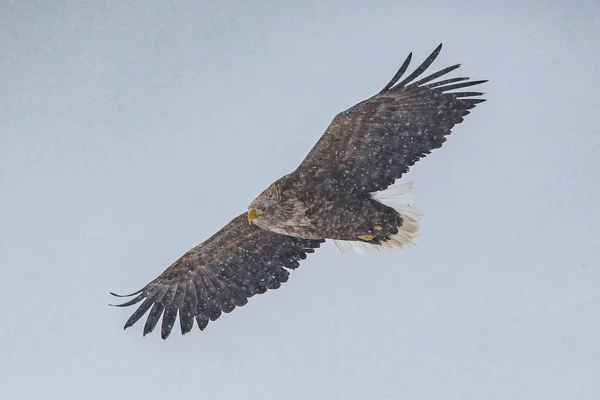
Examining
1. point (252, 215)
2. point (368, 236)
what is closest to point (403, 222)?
point (368, 236)

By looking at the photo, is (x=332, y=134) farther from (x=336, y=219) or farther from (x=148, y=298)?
(x=148, y=298)

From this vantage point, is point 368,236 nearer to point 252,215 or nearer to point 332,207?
point 332,207

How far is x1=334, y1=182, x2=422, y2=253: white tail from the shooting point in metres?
7.42

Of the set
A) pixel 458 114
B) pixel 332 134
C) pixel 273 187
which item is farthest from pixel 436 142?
pixel 273 187

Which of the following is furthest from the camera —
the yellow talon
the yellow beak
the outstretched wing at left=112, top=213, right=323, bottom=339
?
the outstretched wing at left=112, top=213, right=323, bottom=339

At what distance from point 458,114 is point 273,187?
4.40 feet

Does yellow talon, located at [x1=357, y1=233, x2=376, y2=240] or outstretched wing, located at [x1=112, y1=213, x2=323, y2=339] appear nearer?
yellow talon, located at [x1=357, y1=233, x2=376, y2=240]

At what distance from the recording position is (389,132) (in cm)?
702

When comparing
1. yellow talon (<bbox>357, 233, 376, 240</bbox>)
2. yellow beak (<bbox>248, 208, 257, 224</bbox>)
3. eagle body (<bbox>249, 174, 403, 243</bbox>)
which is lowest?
yellow talon (<bbox>357, 233, 376, 240</bbox>)

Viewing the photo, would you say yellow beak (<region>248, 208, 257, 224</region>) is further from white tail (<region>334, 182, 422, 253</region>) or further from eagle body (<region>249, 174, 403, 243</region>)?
white tail (<region>334, 182, 422, 253</region>)

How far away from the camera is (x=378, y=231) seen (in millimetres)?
7367

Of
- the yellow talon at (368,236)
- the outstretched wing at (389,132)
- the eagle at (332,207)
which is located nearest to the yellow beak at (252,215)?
the eagle at (332,207)

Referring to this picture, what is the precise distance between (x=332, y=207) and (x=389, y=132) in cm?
65

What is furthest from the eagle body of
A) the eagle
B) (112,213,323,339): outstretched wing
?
(112,213,323,339): outstretched wing
